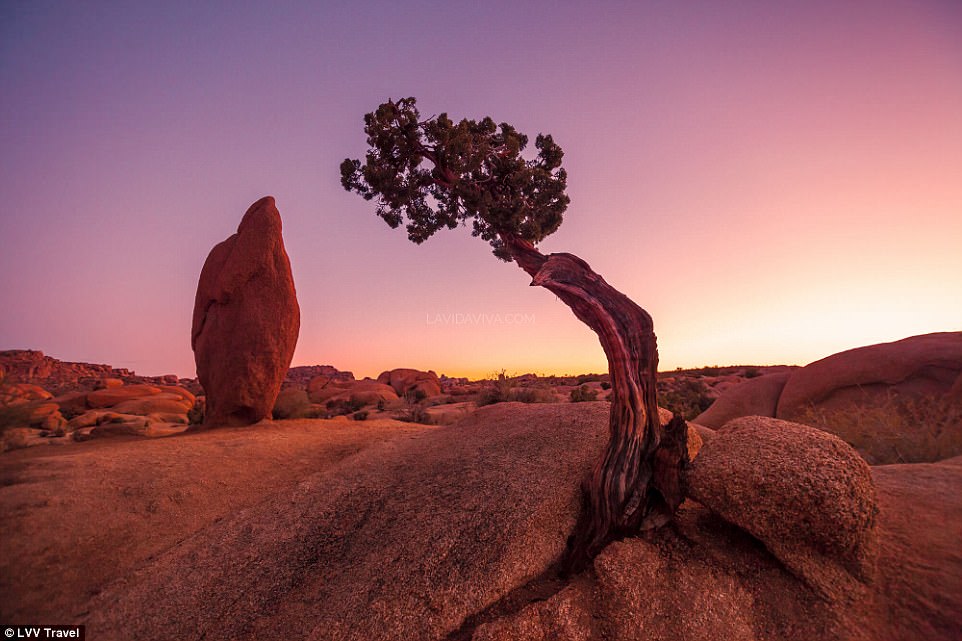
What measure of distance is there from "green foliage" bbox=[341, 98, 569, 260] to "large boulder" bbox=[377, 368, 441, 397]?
27.2m

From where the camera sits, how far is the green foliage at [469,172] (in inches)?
248

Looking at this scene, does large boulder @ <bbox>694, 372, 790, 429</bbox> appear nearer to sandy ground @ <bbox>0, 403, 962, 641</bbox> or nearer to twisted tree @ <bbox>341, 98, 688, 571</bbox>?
sandy ground @ <bbox>0, 403, 962, 641</bbox>

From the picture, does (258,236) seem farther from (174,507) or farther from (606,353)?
(606,353)

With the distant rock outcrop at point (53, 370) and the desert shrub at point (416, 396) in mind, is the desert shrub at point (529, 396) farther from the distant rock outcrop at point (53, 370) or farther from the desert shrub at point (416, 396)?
the distant rock outcrop at point (53, 370)

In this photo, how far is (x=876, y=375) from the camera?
11.2 meters

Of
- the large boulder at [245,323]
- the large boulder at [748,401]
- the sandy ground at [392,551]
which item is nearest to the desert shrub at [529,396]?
the large boulder at [748,401]

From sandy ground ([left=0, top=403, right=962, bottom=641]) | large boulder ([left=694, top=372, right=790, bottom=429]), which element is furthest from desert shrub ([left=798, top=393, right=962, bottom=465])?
large boulder ([left=694, top=372, right=790, bottom=429])

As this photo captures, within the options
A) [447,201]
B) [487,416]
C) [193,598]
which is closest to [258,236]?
[447,201]

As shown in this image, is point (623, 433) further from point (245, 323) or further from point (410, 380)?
point (410, 380)

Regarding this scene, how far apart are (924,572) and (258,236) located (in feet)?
47.5

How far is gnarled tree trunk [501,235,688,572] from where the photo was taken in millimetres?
4129

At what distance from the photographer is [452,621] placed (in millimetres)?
3383

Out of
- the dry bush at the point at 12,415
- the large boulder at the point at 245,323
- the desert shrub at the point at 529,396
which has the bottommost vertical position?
the desert shrub at the point at 529,396

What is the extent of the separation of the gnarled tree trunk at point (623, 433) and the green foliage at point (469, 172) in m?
1.30
